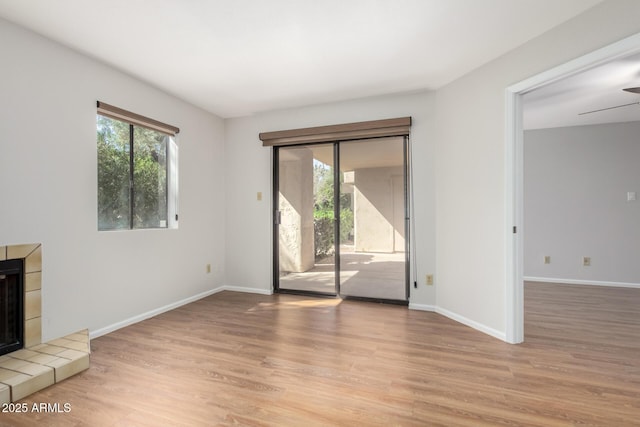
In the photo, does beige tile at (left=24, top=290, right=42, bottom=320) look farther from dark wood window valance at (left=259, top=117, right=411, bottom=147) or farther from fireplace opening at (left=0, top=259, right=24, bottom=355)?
dark wood window valance at (left=259, top=117, right=411, bottom=147)

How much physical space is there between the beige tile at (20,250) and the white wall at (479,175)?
3.68 metres

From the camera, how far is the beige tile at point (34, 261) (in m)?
2.28

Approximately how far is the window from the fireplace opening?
27.9 inches

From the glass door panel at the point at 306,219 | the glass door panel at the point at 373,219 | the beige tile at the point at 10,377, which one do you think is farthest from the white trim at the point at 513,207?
the beige tile at the point at 10,377

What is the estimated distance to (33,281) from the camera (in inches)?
90.8

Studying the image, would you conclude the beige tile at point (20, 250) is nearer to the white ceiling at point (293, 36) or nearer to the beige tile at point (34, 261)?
the beige tile at point (34, 261)

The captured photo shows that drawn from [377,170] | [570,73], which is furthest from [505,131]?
[377,170]

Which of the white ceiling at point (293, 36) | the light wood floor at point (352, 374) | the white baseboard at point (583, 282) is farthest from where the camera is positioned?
the white baseboard at point (583, 282)

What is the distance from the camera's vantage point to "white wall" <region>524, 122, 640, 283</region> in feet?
14.9

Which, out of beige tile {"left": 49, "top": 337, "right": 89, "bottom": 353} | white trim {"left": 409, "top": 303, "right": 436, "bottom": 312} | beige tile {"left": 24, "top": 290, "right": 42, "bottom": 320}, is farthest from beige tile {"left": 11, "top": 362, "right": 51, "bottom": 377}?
white trim {"left": 409, "top": 303, "right": 436, "bottom": 312}

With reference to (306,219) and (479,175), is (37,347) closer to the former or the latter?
(306,219)

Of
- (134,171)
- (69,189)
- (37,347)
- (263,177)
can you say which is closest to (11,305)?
(37,347)

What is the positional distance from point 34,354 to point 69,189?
1.26 metres

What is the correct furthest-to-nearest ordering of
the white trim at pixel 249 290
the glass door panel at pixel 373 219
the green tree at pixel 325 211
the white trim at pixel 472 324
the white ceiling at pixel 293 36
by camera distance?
the white trim at pixel 249 290 → the green tree at pixel 325 211 → the glass door panel at pixel 373 219 → the white trim at pixel 472 324 → the white ceiling at pixel 293 36
